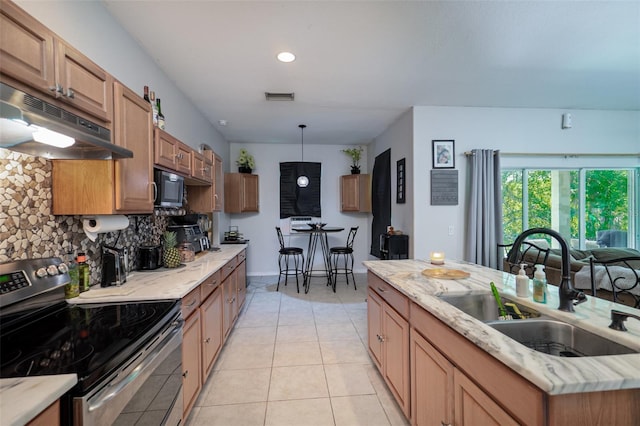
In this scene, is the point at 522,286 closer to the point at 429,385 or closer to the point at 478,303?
the point at 478,303

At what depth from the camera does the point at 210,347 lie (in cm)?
208

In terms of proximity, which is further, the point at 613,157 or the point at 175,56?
the point at 613,157

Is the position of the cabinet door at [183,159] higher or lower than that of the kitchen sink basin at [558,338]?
higher

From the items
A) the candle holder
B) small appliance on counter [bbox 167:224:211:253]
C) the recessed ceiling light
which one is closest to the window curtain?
the candle holder

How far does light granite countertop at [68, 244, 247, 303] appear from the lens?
1.44 m

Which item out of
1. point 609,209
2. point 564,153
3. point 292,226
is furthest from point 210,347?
point 609,209

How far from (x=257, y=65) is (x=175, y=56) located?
2.26ft

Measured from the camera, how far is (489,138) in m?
3.56

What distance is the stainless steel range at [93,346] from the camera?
0.84 m

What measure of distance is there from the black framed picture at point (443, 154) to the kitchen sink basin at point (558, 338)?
104 inches

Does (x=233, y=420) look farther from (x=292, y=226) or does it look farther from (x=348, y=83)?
(x=292, y=226)

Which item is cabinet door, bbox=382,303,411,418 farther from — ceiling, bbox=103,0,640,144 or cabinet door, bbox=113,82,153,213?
ceiling, bbox=103,0,640,144

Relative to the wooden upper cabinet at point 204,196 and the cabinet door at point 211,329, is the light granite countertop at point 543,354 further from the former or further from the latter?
the wooden upper cabinet at point 204,196

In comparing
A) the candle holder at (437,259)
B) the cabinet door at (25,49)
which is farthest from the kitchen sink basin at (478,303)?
the cabinet door at (25,49)
